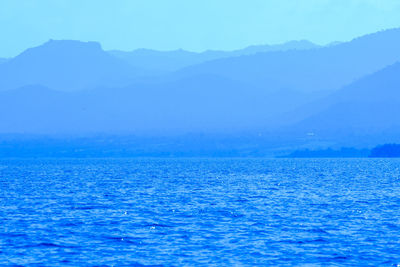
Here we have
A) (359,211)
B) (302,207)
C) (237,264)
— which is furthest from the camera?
(302,207)

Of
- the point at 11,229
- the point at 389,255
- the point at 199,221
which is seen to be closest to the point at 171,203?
the point at 199,221

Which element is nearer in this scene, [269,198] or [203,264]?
[203,264]

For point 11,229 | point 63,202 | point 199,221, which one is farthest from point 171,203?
point 11,229

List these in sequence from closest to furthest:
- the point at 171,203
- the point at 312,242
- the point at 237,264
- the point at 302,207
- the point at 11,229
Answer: the point at 237,264 < the point at 312,242 < the point at 11,229 < the point at 302,207 < the point at 171,203

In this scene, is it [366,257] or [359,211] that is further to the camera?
[359,211]

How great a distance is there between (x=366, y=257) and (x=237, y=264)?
888 cm

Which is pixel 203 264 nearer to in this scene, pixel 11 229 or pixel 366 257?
pixel 366 257

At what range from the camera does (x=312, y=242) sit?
58.8 m

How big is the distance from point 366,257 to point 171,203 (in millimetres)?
42792

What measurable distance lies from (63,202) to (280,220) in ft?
103

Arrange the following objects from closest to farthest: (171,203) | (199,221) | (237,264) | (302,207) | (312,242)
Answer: (237,264) → (312,242) → (199,221) → (302,207) → (171,203)

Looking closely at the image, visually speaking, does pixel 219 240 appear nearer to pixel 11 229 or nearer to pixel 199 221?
pixel 199 221

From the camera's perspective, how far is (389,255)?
175 ft

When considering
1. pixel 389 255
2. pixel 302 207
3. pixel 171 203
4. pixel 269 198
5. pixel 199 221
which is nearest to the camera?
pixel 389 255
